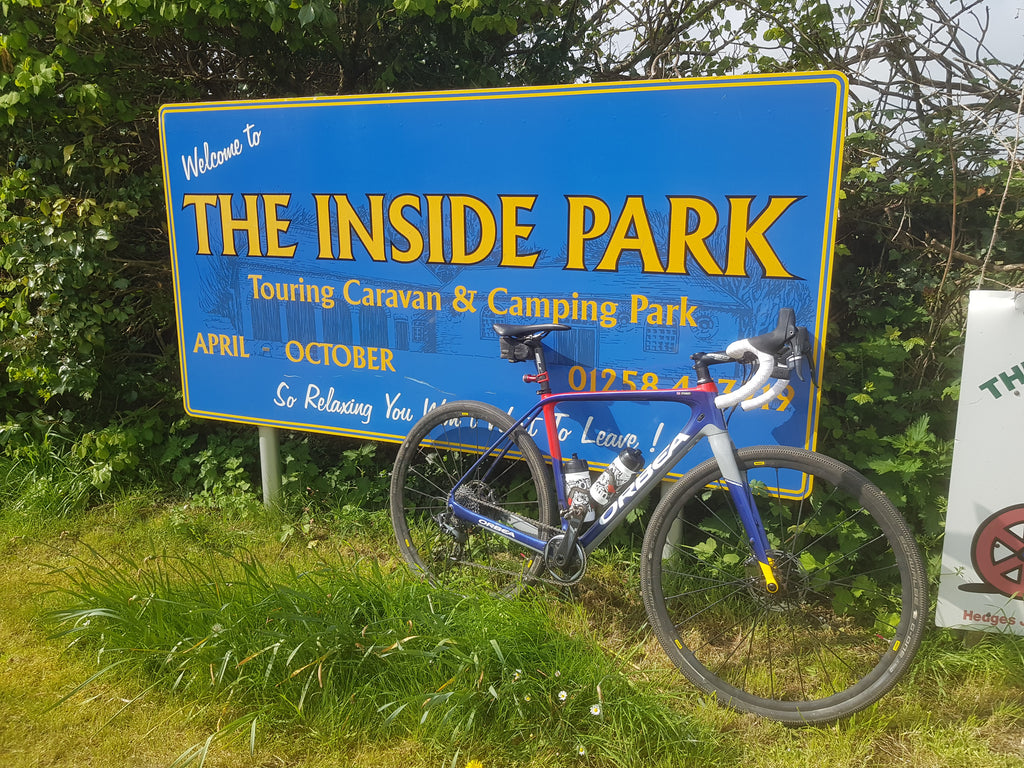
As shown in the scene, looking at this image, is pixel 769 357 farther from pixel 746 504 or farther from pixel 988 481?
pixel 988 481

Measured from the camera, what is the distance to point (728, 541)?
3367mm

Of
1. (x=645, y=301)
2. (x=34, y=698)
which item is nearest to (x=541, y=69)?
(x=645, y=301)

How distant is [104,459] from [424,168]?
2.59m

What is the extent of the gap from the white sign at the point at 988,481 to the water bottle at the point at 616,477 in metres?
1.16

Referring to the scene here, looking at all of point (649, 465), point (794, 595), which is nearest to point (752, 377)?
point (649, 465)

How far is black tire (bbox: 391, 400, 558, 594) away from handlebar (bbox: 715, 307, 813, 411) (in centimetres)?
93

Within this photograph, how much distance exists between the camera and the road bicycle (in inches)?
103

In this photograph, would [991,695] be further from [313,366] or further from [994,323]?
[313,366]

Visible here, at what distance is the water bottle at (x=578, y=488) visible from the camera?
3.05 m

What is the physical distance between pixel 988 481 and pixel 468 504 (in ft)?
6.63

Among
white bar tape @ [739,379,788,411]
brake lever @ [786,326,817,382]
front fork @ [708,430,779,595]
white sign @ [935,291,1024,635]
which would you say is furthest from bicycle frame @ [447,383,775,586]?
white sign @ [935,291,1024,635]

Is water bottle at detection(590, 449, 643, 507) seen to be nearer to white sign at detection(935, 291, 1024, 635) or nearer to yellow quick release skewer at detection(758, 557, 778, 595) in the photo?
yellow quick release skewer at detection(758, 557, 778, 595)

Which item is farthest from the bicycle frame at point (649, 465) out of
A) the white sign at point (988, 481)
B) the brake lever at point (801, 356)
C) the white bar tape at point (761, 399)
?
the white sign at point (988, 481)

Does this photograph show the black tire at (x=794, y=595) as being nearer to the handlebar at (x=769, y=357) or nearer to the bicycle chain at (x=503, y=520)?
the handlebar at (x=769, y=357)
